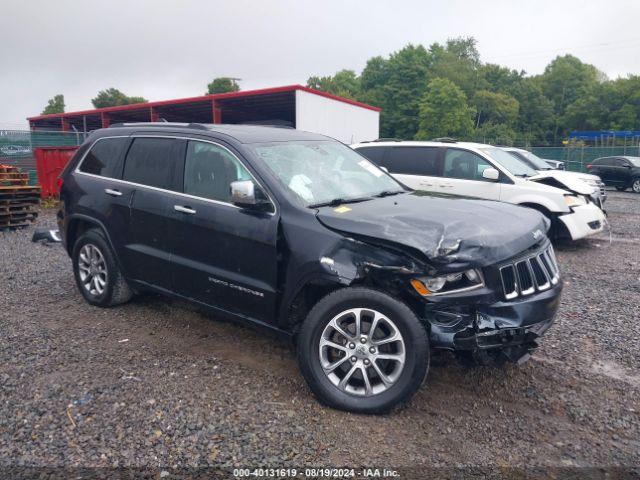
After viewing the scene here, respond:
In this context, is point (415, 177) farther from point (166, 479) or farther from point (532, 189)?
point (166, 479)

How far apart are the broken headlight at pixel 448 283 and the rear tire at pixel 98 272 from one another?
3.10m

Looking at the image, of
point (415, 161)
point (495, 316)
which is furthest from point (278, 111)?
point (495, 316)

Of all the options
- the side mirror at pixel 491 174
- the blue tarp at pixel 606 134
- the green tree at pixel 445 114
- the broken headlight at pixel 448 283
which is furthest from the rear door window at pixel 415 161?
the green tree at pixel 445 114

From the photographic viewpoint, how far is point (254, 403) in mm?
3475

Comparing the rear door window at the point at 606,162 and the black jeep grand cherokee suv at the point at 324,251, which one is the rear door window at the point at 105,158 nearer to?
the black jeep grand cherokee suv at the point at 324,251

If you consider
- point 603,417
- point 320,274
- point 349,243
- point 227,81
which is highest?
point 227,81

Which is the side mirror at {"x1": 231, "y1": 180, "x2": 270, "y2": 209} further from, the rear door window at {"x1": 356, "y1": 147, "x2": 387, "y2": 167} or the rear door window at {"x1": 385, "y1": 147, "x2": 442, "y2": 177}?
the rear door window at {"x1": 356, "y1": 147, "x2": 387, "y2": 167}

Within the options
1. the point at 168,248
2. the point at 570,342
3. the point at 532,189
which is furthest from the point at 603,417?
the point at 532,189

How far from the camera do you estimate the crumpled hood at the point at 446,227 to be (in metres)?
3.18

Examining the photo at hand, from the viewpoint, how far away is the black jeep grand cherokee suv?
3.17 m

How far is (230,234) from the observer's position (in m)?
3.93

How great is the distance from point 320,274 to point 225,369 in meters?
1.17

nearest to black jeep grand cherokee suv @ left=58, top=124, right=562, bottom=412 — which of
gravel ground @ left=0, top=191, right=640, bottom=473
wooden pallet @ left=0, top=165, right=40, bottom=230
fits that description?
gravel ground @ left=0, top=191, right=640, bottom=473

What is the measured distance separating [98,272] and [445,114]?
6353cm
